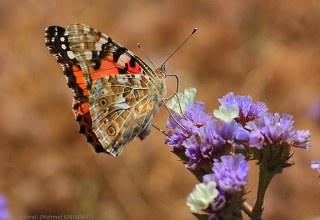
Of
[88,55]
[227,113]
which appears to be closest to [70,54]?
[88,55]

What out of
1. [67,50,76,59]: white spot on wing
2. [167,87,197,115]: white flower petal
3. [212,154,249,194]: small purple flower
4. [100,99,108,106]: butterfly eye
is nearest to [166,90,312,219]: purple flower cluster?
[212,154,249,194]: small purple flower

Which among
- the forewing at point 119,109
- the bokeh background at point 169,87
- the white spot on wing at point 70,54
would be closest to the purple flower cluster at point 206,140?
the forewing at point 119,109

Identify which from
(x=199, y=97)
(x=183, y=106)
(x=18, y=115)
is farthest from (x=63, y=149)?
(x=183, y=106)

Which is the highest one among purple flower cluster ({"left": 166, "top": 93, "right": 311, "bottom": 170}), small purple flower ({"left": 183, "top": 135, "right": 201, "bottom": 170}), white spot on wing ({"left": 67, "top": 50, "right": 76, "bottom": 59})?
white spot on wing ({"left": 67, "top": 50, "right": 76, "bottom": 59})

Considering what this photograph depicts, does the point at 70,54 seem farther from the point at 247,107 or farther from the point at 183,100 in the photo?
the point at 247,107

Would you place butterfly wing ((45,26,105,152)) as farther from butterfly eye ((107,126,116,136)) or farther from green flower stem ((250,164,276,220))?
green flower stem ((250,164,276,220))

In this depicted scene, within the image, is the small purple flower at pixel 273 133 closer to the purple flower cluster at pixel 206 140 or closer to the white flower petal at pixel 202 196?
the purple flower cluster at pixel 206 140
